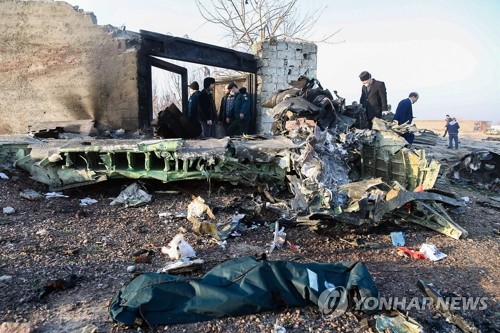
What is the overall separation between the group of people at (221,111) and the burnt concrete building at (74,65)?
3.04ft

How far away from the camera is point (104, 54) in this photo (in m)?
7.83

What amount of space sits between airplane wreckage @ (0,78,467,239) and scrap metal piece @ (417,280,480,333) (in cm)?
104

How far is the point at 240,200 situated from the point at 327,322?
2614 mm

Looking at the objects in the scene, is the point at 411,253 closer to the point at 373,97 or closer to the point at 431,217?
the point at 431,217

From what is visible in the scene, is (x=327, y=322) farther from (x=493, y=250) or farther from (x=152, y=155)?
(x=152, y=155)

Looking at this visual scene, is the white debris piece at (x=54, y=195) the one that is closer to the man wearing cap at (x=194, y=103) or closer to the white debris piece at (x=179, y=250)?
the white debris piece at (x=179, y=250)

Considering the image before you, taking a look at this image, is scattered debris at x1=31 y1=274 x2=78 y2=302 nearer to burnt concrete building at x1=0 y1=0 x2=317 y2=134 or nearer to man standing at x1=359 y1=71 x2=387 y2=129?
burnt concrete building at x1=0 y1=0 x2=317 y2=134

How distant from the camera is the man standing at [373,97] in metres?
7.15

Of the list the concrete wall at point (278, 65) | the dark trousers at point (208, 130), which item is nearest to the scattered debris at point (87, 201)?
the dark trousers at point (208, 130)

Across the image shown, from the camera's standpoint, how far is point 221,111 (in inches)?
332

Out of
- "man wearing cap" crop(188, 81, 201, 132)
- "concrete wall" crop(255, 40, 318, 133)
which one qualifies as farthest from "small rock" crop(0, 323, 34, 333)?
"concrete wall" crop(255, 40, 318, 133)

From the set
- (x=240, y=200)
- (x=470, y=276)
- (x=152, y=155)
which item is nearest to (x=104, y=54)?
(x=152, y=155)

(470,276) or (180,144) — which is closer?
(470,276)

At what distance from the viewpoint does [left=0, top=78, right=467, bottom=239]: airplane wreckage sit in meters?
4.07
